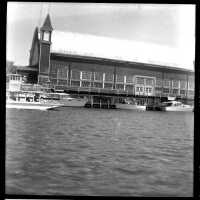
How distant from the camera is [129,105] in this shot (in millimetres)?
16531

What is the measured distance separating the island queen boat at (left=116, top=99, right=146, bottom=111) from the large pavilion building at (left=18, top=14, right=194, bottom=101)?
1.85 feet

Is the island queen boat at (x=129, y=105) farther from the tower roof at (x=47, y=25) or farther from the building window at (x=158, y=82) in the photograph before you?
the tower roof at (x=47, y=25)

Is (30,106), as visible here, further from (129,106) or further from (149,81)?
(149,81)

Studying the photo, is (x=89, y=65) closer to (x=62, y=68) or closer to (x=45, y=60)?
(x=62, y=68)

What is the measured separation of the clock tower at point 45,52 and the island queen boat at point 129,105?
4568 mm

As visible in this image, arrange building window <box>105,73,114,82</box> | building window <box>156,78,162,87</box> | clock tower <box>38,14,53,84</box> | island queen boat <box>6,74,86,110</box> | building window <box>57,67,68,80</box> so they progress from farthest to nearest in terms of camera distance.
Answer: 1. building window <box>156,78,162,87</box>
2. building window <box>105,73,114,82</box>
3. building window <box>57,67,68,80</box>
4. clock tower <box>38,14,53,84</box>
5. island queen boat <box>6,74,86,110</box>

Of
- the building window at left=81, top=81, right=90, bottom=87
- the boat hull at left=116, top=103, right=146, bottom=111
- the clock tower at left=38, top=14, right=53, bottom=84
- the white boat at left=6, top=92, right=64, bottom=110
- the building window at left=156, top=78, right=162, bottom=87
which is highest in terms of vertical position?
the clock tower at left=38, top=14, right=53, bottom=84

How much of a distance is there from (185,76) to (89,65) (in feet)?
19.7

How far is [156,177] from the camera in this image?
2527 mm

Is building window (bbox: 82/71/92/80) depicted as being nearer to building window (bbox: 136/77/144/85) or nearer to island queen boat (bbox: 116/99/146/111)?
island queen boat (bbox: 116/99/146/111)

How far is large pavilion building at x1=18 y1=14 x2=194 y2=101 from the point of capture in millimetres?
15438

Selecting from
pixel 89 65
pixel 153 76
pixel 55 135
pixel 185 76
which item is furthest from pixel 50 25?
pixel 55 135

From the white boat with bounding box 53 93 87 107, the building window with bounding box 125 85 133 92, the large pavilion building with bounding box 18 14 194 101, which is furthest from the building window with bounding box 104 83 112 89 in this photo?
the white boat with bounding box 53 93 87 107
